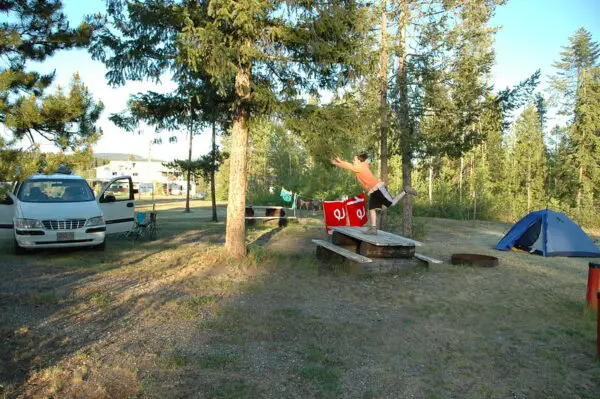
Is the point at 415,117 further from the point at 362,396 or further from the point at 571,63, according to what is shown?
the point at 571,63

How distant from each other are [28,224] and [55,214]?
53 cm

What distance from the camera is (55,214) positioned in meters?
9.19

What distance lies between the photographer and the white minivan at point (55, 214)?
29.4 feet

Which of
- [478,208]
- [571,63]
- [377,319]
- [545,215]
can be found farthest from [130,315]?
[571,63]

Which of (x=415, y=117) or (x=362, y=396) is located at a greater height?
(x=415, y=117)

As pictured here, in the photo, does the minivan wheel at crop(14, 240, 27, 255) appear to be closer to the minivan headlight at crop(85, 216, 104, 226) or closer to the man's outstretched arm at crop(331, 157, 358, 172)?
the minivan headlight at crop(85, 216, 104, 226)

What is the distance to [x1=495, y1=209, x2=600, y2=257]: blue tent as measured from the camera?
441 inches

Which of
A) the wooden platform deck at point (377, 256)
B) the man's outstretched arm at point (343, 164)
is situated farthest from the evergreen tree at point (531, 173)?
the man's outstretched arm at point (343, 164)

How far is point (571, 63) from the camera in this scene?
39.3m

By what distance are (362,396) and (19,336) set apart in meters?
3.61

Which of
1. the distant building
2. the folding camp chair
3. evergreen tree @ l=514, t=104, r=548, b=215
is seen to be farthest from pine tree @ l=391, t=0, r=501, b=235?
the distant building

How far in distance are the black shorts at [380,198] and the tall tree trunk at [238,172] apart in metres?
2.61

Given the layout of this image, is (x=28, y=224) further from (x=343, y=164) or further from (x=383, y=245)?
(x=383, y=245)

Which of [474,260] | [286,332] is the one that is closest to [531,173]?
[474,260]
